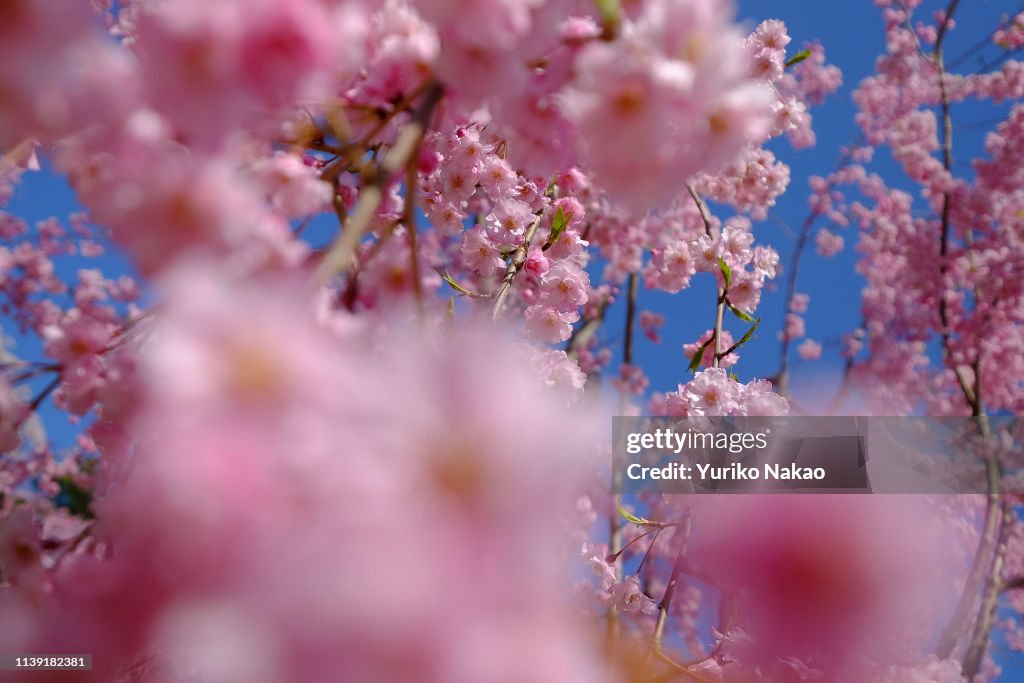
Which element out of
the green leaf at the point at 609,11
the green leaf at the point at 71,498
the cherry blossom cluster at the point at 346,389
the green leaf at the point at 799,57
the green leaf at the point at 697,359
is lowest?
the cherry blossom cluster at the point at 346,389

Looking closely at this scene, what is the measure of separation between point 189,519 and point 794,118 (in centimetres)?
309

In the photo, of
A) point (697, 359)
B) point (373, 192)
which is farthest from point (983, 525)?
point (373, 192)

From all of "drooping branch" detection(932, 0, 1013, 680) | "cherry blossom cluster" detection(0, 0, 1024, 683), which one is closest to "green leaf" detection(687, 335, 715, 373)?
"cherry blossom cluster" detection(0, 0, 1024, 683)

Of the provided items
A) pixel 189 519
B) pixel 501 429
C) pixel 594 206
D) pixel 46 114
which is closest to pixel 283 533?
pixel 189 519

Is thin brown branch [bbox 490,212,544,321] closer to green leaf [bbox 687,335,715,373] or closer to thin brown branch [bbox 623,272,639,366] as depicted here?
green leaf [bbox 687,335,715,373]

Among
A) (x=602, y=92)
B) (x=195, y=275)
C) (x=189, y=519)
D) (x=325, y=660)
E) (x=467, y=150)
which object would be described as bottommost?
(x=325, y=660)

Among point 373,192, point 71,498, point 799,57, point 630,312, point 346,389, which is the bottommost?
point 346,389

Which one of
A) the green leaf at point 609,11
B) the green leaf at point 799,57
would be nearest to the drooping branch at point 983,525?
the green leaf at point 799,57

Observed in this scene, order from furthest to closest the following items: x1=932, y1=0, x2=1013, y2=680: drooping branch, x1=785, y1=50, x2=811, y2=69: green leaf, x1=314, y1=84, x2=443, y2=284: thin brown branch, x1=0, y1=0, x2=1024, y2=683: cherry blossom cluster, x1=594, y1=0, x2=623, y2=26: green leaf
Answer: x1=932, y1=0, x2=1013, y2=680: drooping branch, x1=785, y1=50, x2=811, y2=69: green leaf, x1=594, y1=0, x2=623, y2=26: green leaf, x1=314, y1=84, x2=443, y2=284: thin brown branch, x1=0, y1=0, x2=1024, y2=683: cherry blossom cluster

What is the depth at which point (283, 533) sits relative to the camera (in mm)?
522

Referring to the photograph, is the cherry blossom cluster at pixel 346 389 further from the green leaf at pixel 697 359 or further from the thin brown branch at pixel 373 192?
the green leaf at pixel 697 359

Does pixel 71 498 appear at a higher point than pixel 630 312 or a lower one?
lower

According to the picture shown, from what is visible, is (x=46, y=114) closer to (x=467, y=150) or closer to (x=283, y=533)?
(x=283, y=533)

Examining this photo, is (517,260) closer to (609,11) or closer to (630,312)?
(609,11)
